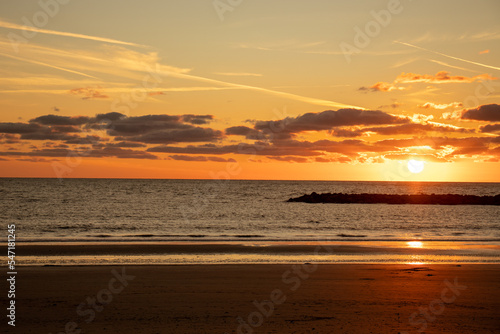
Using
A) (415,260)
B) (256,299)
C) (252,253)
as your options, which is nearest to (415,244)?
(415,260)

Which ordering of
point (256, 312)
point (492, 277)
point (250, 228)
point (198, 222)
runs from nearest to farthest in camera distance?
point (256, 312) → point (492, 277) → point (250, 228) → point (198, 222)

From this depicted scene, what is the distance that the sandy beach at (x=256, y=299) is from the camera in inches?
402

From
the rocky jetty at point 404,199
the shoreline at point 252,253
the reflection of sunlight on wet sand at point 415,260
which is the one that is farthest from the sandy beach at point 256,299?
the rocky jetty at point 404,199

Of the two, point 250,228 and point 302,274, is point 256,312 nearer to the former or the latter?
point 302,274

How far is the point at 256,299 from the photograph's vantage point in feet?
41.3

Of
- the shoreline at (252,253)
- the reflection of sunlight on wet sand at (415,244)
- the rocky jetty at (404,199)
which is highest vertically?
the rocky jetty at (404,199)

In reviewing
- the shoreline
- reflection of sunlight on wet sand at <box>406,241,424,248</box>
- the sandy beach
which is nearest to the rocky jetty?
reflection of sunlight on wet sand at <box>406,241,424,248</box>

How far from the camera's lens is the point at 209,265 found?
18219 mm

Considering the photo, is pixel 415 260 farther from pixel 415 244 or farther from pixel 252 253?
pixel 415 244

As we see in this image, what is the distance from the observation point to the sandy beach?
10211mm

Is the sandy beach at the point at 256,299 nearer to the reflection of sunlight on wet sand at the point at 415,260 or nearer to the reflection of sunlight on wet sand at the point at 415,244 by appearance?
the reflection of sunlight on wet sand at the point at 415,260

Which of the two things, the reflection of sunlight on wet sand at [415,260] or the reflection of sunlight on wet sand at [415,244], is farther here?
the reflection of sunlight on wet sand at [415,244]

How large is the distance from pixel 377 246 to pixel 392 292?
44.8 feet

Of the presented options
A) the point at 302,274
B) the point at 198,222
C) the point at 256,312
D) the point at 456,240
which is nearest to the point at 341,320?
the point at 256,312
